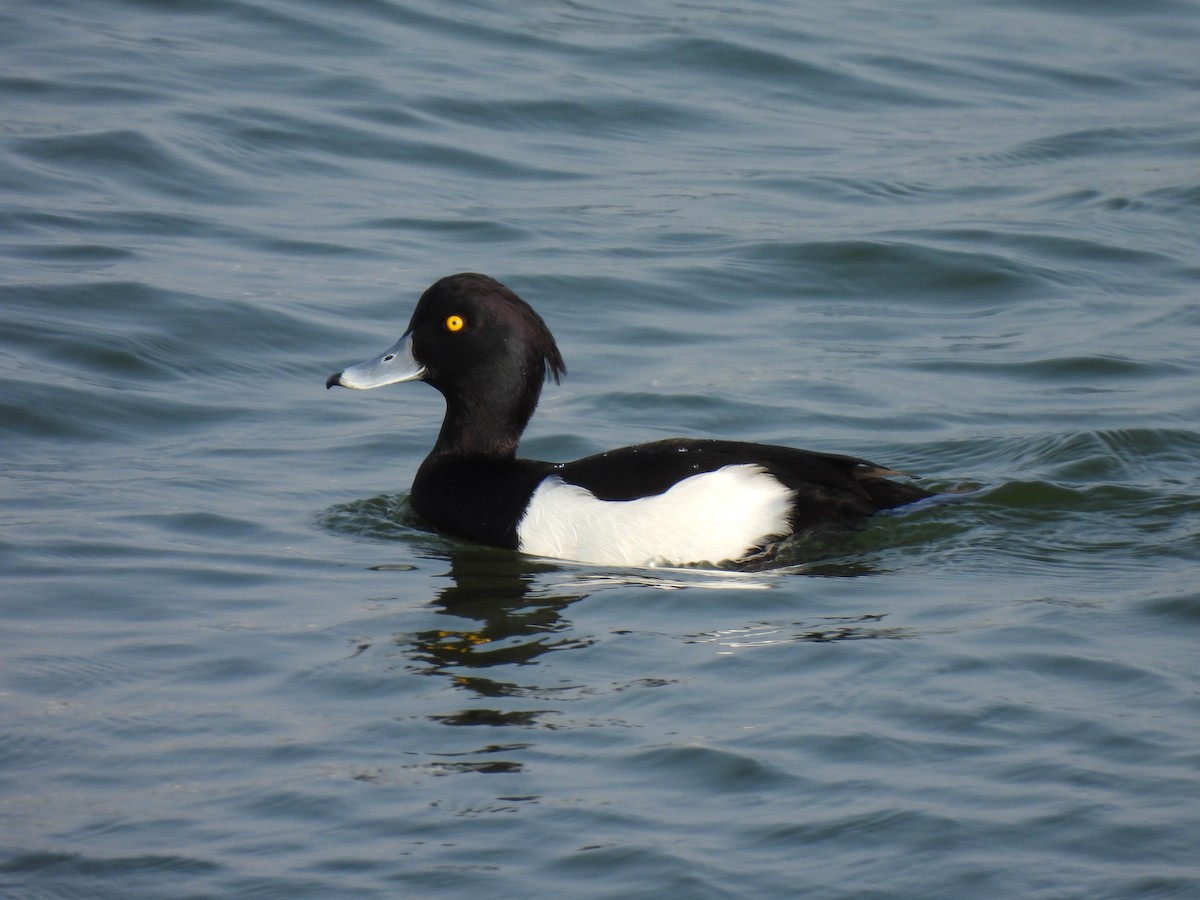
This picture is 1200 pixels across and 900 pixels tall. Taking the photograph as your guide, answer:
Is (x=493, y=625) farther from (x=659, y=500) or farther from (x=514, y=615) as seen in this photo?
(x=659, y=500)

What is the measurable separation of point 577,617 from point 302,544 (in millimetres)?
1337

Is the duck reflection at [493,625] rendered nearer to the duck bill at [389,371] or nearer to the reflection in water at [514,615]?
the reflection in water at [514,615]

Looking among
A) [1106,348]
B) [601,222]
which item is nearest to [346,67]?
[601,222]

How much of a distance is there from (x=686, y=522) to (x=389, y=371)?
155 cm

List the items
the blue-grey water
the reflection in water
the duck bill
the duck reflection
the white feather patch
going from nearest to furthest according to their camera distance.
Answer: the blue-grey water, the reflection in water, the duck reflection, the white feather patch, the duck bill

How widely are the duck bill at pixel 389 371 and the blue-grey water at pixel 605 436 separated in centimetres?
45

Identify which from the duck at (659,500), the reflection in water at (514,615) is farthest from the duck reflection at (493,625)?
the duck at (659,500)

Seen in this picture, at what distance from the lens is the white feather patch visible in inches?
251

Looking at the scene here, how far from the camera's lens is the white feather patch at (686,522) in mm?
6387

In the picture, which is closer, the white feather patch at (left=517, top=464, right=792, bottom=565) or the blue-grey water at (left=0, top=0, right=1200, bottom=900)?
the blue-grey water at (left=0, top=0, right=1200, bottom=900)

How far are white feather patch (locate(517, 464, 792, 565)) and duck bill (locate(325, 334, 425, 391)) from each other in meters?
1.16

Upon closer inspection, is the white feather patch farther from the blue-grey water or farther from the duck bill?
the duck bill

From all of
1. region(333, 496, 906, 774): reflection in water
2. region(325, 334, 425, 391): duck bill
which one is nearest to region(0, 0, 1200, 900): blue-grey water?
region(333, 496, 906, 774): reflection in water

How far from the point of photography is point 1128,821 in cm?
395
